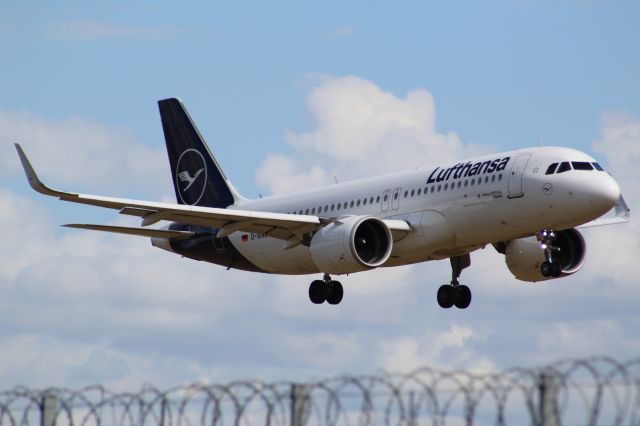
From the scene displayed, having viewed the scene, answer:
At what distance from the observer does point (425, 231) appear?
45.5m

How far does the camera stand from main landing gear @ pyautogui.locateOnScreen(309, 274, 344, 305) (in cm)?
5019

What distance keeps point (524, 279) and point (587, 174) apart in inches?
324

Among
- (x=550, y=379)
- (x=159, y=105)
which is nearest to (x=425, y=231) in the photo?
(x=159, y=105)

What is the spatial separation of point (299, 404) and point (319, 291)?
105ft

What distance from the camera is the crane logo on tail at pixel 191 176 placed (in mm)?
58562

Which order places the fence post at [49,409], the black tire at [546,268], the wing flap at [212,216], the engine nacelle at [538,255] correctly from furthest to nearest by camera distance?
1. the engine nacelle at [538,255]
2. the black tire at [546,268]
3. the wing flap at [212,216]
4. the fence post at [49,409]

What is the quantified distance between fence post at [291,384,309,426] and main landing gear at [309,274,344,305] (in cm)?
3192

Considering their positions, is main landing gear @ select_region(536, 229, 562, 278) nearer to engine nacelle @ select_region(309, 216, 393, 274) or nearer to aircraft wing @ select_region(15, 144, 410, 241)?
aircraft wing @ select_region(15, 144, 410, 241)

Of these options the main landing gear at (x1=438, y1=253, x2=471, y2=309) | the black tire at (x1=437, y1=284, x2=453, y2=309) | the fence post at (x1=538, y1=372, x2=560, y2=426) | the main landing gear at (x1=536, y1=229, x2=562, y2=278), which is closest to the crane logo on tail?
the black tire at (x1=437, y1=284, x2=453, y2=309)

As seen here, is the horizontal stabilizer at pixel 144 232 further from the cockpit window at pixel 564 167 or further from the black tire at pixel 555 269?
the cockpit window at pixel 564 167

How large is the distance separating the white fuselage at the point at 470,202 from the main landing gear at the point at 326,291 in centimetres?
69

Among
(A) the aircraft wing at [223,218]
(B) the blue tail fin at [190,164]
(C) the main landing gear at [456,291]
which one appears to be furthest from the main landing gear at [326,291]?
(B) the blue tail fin at [190,164]

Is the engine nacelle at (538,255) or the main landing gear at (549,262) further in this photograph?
the engine nacelle at (538,255)

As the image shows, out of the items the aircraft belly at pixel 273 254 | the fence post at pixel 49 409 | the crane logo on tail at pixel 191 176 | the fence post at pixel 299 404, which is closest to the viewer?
the fence post at pixel 299 404
